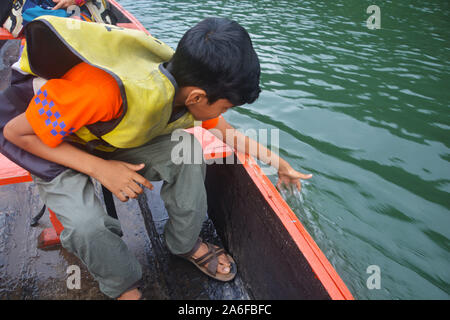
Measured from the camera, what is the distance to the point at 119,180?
1.31m

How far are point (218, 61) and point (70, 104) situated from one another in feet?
1.88

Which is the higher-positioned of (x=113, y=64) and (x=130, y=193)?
(x=113, y=64)

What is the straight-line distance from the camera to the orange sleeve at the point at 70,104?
3.66 feet

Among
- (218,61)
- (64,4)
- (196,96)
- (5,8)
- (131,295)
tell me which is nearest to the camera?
(218,61)

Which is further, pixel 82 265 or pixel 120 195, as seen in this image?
pixel 82 265

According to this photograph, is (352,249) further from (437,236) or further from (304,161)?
(304,161)

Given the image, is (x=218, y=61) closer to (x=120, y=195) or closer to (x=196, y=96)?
(x=196, y=96)

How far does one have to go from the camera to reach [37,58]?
1.18 meters

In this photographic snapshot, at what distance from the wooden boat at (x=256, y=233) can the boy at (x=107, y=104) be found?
29cm

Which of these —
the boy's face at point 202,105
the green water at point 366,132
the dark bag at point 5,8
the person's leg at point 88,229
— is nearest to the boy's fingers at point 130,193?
the person's leg at point 88,229

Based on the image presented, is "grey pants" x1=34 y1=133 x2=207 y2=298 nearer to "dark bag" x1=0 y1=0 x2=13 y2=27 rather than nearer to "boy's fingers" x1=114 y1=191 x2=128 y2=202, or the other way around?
"boy's fingers" x1=114 y1=191 x2=128 y2=202

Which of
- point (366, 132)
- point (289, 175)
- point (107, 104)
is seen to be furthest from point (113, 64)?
point (366, 132)
